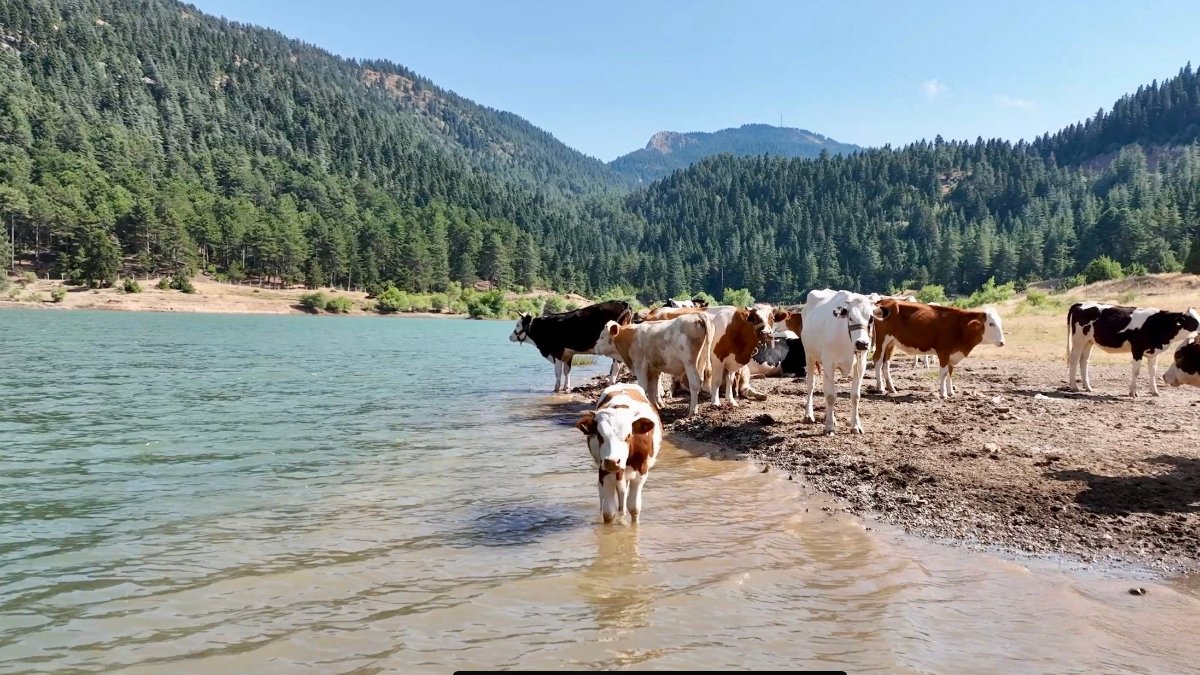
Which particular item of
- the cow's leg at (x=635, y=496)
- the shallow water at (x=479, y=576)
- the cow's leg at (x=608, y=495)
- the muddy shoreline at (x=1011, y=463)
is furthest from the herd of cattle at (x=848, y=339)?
the cow's leg at (x=608, y=495)

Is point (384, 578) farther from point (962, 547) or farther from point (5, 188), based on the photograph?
point (5, 188)

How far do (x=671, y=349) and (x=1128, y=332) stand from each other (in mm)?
11559

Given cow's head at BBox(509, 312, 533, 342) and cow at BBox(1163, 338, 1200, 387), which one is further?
cow's head at BBox(509, 312, 533, 342)

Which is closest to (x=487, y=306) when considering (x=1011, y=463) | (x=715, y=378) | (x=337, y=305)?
(x=337, y=305)

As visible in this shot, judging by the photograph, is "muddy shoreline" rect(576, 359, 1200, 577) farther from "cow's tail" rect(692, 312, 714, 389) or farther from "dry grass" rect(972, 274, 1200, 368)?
"dry grass" rect(972, 274, 1200, 368)

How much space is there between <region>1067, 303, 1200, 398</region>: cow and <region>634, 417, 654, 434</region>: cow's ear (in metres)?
14.6

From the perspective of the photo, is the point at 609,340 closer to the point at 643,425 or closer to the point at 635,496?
the point at 635,496

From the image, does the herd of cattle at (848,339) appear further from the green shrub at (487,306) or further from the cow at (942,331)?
the green shrub at (487,306)

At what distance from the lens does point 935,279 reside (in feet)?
555

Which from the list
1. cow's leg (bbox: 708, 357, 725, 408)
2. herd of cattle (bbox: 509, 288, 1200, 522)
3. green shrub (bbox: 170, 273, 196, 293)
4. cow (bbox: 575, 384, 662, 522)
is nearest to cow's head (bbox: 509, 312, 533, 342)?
herd of cattle (bbox: 509, 288, 1200, 522)

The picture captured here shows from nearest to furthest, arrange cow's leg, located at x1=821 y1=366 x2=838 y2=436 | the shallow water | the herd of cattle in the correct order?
the shallow water
the herd of cattle
cow's leg, located at x1=821 y1=366 x2=838 y2=436

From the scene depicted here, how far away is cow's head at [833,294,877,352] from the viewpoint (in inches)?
472

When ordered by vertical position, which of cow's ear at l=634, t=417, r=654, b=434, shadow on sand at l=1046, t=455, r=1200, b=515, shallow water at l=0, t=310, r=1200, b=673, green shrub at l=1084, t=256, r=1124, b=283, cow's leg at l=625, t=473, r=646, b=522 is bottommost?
shallow water at l=0, t=310, r=1200, b=673

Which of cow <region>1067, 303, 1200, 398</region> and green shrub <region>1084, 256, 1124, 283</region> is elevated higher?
green shrub <region>1084, 256, 1124, 283</region>
